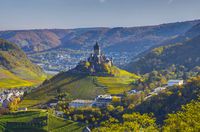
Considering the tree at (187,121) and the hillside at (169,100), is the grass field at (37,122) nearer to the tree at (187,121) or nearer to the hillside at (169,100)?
the hillside at (169,100)

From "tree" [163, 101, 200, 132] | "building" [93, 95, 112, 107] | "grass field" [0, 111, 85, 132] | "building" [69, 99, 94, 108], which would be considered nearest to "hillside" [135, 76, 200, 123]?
"grass field" [0, 111, 85, 132]

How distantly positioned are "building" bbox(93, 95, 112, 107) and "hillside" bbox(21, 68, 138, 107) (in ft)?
26.0

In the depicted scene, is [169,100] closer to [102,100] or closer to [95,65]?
[102,100]

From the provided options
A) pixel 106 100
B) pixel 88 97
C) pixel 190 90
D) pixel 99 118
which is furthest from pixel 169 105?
pixel 88 97

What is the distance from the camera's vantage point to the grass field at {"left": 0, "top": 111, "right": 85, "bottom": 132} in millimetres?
96312

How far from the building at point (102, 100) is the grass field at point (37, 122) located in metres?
19.7

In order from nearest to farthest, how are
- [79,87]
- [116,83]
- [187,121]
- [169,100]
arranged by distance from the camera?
[187,121] → [169,100] → [79,87] → [116,83]

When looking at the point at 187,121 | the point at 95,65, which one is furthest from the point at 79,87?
the point at 187,121

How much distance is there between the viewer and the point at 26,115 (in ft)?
346

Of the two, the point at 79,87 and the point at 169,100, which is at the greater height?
the point at 79,87

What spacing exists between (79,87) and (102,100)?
66.5 feet

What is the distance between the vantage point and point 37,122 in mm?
99188

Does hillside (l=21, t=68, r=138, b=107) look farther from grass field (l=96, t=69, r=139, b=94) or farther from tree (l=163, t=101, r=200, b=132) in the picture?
tree (l=163, t=101, r=200, b=132)

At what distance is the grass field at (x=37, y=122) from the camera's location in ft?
316
